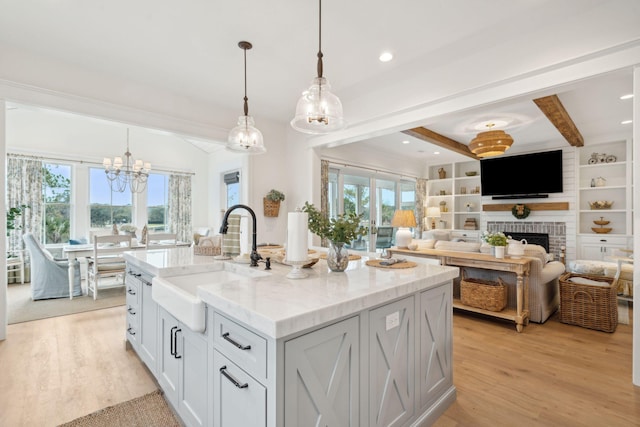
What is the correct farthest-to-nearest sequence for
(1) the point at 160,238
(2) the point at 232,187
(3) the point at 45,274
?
(2) the point at 232,187 < (1) the point at 160,238 < (3) the point at 45,274

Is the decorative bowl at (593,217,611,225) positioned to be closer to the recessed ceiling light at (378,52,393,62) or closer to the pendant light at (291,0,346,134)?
the recessed ceiling light at (378,52,393,62)

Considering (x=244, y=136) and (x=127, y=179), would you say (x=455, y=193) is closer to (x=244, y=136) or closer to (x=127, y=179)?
(x=244, y=136)

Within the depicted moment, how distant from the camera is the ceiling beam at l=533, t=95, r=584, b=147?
12.0 ft

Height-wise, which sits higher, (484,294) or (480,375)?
Result: (484,294)

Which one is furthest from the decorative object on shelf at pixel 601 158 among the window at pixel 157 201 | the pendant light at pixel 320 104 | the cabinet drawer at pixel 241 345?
the window at pixel 157 201

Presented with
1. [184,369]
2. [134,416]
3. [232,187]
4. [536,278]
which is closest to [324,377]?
[184,369]

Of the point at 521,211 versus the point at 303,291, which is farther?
the point at 521,211

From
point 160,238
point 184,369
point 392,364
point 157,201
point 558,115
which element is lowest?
point 184,369

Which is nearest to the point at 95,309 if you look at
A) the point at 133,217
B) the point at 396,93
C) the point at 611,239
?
the point at 133,217

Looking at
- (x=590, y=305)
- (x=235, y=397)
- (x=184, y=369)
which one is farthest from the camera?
(x=590, y=305)

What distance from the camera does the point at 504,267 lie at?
11.2ft

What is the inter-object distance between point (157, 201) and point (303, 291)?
7.07 m

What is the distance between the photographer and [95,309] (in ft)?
13.5

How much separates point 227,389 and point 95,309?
385cm
